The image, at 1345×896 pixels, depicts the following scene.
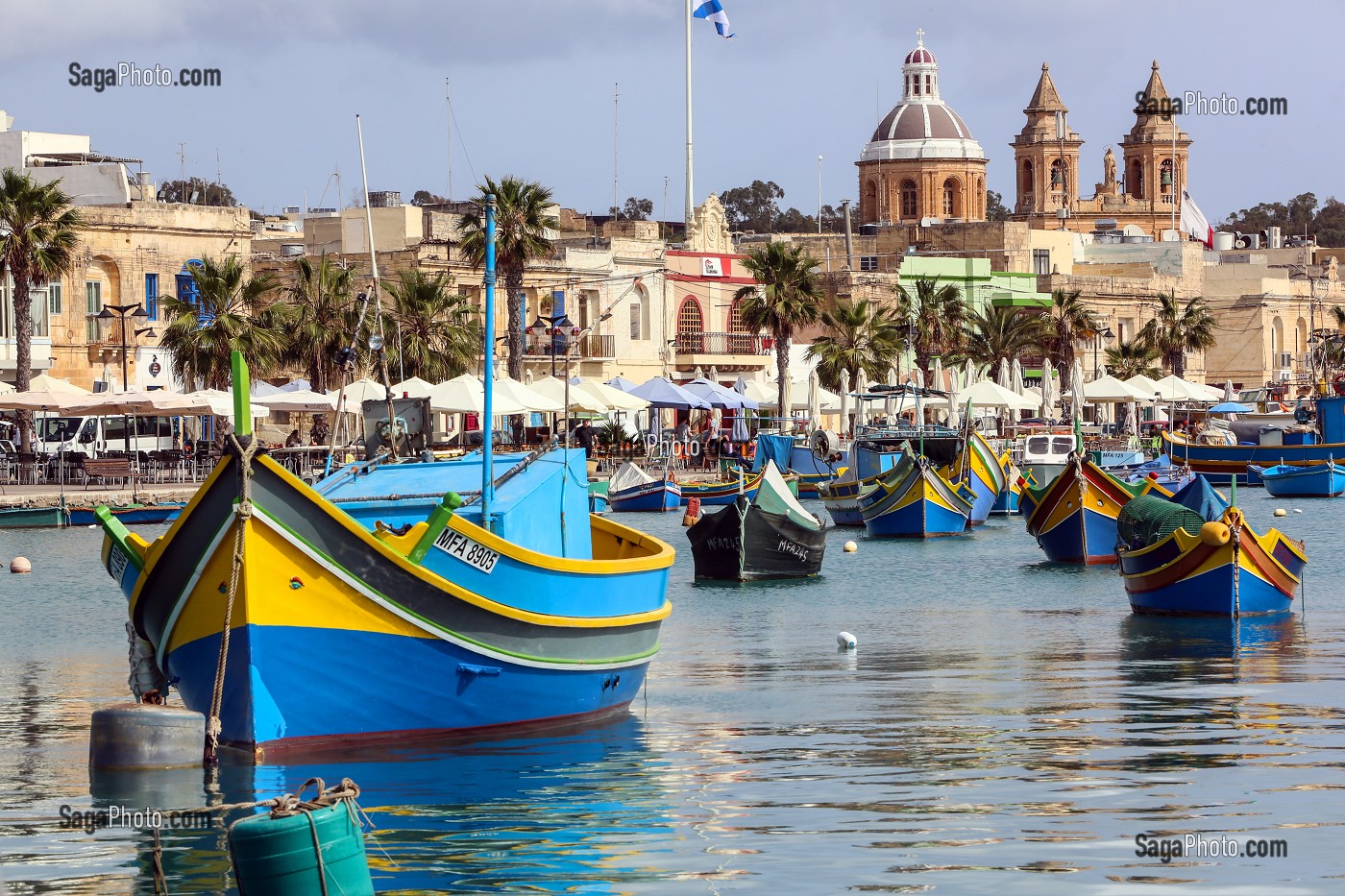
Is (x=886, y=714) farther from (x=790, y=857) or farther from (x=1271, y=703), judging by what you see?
(x=790, y=857)

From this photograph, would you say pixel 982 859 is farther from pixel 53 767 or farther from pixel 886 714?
pixel 53 767

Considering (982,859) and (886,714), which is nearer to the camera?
(982,859)

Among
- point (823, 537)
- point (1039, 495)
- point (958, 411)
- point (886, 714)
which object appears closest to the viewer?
point (886, 714)

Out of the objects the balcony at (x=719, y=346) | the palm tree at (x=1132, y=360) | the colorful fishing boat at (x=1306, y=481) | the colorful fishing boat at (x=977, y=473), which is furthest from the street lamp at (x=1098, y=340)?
the colorful fishing boat at (x=977, y=473)

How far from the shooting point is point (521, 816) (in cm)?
1435

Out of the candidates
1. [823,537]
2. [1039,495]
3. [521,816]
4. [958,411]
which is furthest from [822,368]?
[521,816]

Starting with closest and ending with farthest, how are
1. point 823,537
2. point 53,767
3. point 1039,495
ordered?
point 53,767
point 823,537
point 1039,495

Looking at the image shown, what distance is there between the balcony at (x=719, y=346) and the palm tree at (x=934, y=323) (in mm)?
6086

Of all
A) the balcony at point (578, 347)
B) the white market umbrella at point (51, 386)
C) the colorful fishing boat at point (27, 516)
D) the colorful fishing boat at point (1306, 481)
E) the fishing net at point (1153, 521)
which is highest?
the balcony at point (578, 347)

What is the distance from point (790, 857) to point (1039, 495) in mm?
30330

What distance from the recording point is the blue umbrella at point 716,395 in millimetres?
66562

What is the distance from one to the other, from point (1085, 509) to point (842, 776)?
23574 millimetres

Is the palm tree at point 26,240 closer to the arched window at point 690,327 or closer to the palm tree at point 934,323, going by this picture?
the arched window at point 690,327

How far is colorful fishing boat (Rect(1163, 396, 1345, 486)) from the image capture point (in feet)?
221
